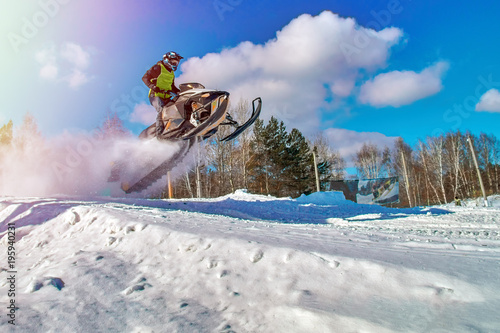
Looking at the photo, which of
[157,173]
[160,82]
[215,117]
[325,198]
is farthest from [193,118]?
[325,198]

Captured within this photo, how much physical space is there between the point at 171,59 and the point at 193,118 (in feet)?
5.55

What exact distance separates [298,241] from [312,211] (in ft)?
15.0

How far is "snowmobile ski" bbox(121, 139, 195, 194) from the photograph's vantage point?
6980mm

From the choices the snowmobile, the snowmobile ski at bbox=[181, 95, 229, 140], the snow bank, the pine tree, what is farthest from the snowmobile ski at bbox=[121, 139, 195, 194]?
the pine tree

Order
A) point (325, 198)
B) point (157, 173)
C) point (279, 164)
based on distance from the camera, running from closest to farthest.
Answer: point (157, 173) < point (325, 198) < point (279, 164)

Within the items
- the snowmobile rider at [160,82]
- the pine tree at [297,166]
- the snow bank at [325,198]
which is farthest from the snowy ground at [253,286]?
the pine tree at [297,166]

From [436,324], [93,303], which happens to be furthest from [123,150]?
[436,324]

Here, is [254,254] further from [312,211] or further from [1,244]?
[312,211]

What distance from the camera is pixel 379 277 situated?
4.42 ft

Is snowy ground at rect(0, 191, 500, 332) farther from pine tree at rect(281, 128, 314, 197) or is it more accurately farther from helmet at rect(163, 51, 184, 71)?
pine tree at rect(281, 128, 314, 197)

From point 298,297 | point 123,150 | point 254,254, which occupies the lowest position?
point 298,297

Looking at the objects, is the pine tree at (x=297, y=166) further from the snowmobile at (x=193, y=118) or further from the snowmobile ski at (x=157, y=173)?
A: the snowmobile at (x=193, y=118)

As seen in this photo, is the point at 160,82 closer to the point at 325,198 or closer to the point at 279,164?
the point at 325,198

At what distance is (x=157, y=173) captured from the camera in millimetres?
Result: 7332
